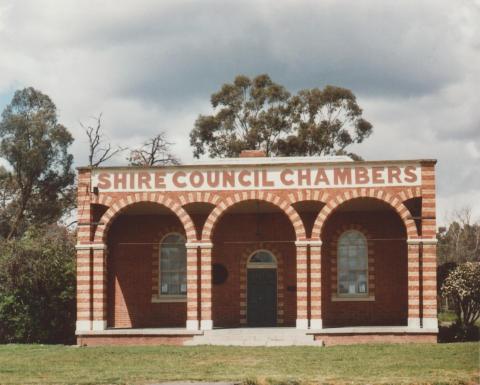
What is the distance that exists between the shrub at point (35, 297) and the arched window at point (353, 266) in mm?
9740

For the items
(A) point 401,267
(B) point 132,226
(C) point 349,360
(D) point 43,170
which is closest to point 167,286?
(B) point 132,226

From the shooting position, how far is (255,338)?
24.7 metres

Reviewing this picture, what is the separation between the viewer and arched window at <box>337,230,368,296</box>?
28.9 metres

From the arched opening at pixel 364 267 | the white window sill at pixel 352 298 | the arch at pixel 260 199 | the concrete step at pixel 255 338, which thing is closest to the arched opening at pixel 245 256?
the arched opening at pixel 364 267

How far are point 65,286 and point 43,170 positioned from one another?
23.3 m

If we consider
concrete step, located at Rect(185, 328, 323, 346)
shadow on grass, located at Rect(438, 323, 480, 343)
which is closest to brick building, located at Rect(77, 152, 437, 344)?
concrete step, located at Rect(185, 328, 323, 346)

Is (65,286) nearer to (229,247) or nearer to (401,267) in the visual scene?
(229,247)

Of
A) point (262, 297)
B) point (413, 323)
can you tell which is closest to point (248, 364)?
point (413, 323)

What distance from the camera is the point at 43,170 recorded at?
5175cm

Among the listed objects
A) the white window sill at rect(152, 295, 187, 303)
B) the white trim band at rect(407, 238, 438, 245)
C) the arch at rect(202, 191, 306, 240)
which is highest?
the arch at rect(202, 191, 306, 240)

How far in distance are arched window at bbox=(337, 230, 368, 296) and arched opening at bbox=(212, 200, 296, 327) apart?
167 centimetres

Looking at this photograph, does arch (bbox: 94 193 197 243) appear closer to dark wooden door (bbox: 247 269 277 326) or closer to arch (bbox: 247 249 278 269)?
arch (bbox: 247 249 278 269)

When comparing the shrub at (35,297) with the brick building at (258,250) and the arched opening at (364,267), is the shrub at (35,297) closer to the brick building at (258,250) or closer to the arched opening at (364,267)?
the brick building at (258,250)

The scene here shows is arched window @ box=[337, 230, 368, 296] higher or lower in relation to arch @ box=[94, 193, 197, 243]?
lower
